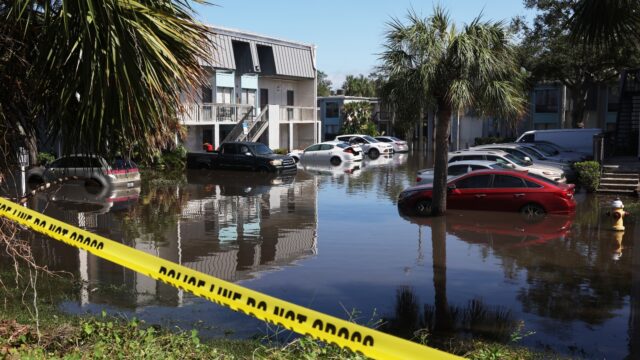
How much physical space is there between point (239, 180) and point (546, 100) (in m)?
35.2

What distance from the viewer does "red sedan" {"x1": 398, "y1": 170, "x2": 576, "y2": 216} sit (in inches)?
688

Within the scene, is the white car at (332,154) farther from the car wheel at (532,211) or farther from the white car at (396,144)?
the car wheel at (532,211)

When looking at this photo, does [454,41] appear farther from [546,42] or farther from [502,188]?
[546,42]

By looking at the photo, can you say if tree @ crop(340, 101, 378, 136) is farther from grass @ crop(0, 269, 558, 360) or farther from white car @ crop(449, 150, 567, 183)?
grass @ crop(0, 269, 558, 360)

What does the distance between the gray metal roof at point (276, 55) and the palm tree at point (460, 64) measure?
26.3m

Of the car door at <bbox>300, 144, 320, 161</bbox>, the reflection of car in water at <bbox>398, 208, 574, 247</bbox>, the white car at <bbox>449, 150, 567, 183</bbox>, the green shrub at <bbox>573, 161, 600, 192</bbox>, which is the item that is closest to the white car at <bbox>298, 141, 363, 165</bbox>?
the car door at <bbox>300, 144, 320, 161</bbox>

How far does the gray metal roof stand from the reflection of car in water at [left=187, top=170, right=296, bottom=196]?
35.9 ft

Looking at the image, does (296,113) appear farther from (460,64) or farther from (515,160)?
(460,64)

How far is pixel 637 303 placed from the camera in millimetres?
9578

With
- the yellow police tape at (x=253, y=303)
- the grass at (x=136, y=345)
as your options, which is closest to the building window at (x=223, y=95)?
the grass at (x=136, y=345)

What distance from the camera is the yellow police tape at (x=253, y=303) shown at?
3.92m

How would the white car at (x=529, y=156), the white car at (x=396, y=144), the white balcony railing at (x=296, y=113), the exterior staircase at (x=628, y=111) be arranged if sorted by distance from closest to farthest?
the white car at (x=529, y=156)
the exterior staircase at (x=628, y=111)
the white balcony railing at (x=296, y=113)
the white car at (x=396, y=144)

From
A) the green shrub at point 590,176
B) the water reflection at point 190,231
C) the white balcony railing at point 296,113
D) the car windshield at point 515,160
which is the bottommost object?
the water reflection at point 190,231

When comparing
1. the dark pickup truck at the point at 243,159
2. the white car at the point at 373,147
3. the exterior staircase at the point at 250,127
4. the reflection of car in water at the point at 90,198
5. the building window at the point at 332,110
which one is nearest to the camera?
the reflection of car in water at the point at 90,198
